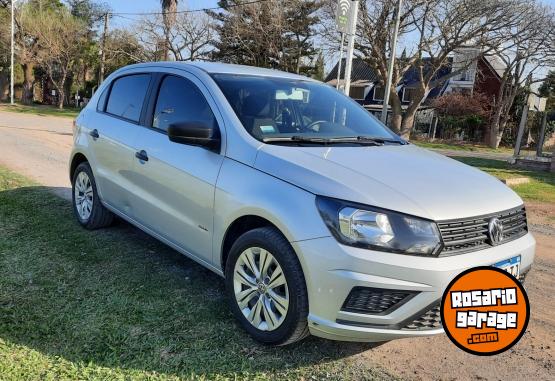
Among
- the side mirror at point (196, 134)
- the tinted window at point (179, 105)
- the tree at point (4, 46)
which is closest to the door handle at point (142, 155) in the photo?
the tinted window at point (179, 105)

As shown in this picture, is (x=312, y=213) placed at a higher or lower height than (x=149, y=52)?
lower

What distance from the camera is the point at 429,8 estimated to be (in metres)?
25.1

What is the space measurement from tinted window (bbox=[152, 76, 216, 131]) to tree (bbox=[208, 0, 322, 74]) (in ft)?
91.1

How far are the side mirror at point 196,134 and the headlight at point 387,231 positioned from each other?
121 centimetres

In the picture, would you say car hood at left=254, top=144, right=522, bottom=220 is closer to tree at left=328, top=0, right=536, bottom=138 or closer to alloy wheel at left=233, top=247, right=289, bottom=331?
alloy wheel at left=233, top=247, right=289, bottom=331

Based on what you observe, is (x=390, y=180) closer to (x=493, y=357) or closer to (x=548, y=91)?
(x=493, y=357)

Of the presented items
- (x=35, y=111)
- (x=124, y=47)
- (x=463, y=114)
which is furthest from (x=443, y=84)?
(x=35, y=111)

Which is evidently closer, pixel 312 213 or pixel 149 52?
pixel 312 213

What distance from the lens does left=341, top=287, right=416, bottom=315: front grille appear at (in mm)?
2631

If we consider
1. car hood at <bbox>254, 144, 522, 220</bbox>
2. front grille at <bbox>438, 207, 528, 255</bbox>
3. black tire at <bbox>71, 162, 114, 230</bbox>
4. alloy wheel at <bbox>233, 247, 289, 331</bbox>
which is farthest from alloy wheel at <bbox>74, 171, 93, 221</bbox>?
front grille at <bbox>438, 207, 528, 255</bbox>

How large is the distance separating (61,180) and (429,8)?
886 inches

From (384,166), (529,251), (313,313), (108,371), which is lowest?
(108,371)

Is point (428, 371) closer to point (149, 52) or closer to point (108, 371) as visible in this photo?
point (108, 371)

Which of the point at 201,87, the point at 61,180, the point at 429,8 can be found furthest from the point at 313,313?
the point at 429,8
